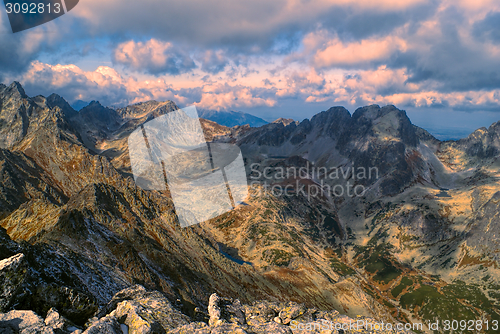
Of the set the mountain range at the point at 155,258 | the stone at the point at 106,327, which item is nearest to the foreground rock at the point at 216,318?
the stone at the point at 106,327

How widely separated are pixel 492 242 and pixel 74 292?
256 metres

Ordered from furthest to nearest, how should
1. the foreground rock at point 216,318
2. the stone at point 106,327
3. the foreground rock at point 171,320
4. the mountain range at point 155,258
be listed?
1. the mountain range at point 155,258
2. the foreground rock at point 216,318
3. the stone at point 106,327
4. the foreground rock at point 171,320

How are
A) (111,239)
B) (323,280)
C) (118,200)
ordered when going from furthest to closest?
(323,280) → (118,200) → (111,239)

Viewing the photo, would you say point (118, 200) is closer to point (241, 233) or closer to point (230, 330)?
point (230, 330)

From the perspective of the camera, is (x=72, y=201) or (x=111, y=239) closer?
(x=111, y=239)

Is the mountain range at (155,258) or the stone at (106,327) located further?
the mountain range at (155,258)

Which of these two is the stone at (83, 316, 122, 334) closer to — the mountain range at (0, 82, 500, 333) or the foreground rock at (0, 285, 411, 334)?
the foreground rock at (0, 285, 411, 334)

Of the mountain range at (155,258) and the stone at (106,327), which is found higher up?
the stone at (106,327)

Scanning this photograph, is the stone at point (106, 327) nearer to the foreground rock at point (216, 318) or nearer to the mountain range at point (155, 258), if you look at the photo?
the foreground rock at point (216, 318)

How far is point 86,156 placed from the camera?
170125mm

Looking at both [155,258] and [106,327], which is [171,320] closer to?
[106,327]

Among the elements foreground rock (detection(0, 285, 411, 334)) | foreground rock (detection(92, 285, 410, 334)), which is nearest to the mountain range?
foreground rock (detection(0, 285, 411, 334))

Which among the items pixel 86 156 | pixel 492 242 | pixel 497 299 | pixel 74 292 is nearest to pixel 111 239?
pixel 74 292

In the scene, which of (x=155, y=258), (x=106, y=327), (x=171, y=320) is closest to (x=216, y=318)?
(x=171, y=320)
